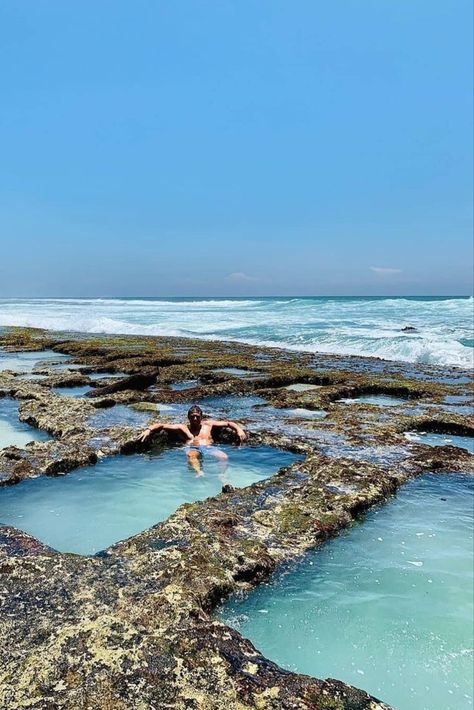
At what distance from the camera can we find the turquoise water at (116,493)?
575cm

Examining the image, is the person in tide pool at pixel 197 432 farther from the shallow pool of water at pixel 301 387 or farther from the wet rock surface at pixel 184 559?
the shallow pool of water at pixel 301 387

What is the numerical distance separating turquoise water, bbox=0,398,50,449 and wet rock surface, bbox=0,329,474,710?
0.20m

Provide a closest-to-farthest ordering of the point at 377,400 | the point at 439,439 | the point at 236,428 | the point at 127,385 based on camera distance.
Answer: the point at 236,428 < the point at 439,439 < the point at 377,400 < the point at 127,385

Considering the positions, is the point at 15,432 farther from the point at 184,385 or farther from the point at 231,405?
the point at 184,385

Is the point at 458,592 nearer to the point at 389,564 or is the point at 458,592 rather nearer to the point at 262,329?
the point at 389,564

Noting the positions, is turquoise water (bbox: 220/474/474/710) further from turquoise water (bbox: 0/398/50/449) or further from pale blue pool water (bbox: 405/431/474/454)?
turquoise water (bbox: 0/398/50/449)

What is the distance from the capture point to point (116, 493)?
22.7 ft

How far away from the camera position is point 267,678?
2947 millimetres

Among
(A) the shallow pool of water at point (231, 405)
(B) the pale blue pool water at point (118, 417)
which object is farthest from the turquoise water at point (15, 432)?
(A) the shallow pool of water at point (231, 405)

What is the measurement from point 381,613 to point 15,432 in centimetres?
810

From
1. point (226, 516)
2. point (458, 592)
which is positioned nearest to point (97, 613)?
point (226, 516)

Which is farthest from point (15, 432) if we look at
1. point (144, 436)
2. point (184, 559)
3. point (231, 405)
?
point (184, 559)

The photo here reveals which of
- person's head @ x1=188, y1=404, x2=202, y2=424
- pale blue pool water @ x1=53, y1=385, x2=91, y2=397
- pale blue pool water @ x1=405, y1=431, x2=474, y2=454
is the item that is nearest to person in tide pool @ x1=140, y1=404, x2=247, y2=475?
person's head @ x1=188, y1=404, x2=202, y2=424

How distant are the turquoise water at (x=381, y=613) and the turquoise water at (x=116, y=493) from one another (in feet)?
6.71
